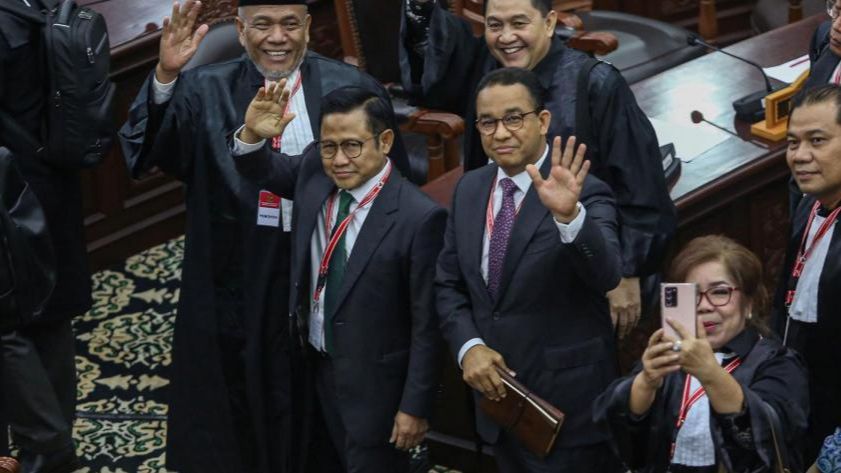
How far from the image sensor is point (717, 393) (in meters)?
3.31

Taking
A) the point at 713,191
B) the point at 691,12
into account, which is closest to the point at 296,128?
the point at 713,191

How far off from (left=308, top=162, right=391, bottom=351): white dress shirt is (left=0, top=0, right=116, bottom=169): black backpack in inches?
40.2

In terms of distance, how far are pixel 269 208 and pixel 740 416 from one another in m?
1.60

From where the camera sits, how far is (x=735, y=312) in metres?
3.52

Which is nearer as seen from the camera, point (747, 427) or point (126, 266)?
point (747, 427)

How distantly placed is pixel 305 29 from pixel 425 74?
0.35 meters

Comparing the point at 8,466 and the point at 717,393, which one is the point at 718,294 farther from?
the point at 8,466

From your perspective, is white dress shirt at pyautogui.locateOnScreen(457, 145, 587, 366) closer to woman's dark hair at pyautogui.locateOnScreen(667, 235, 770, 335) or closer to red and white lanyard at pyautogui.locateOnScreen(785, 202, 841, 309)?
woman's dark hair at pyautogui.locateOnScreen(667, 235, 770, 335)

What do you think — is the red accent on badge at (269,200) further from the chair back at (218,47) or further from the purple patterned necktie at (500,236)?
the chair back at (218,47)

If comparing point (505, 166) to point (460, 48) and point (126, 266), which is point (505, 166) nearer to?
point (460, 48)

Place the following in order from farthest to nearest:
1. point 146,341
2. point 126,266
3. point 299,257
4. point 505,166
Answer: point 126,266, point 146,341, point 299,257, point 505,166

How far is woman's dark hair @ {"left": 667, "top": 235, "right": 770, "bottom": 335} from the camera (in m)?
3.55

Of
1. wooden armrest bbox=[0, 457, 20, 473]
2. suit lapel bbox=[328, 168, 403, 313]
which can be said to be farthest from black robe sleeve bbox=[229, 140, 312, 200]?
wooden armrest bbox=[0, 457, 20, 473]

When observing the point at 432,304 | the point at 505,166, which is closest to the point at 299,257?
the point at 432,304
